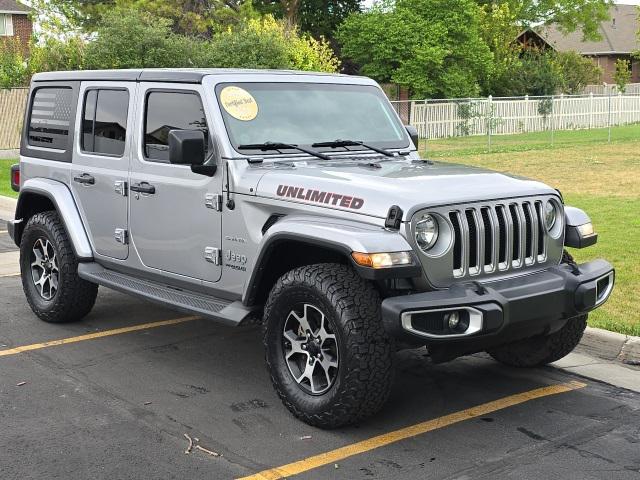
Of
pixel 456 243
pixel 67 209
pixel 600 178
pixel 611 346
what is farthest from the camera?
pixel 600 178

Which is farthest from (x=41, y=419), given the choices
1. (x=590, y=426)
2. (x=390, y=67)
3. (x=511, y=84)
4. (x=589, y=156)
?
(x=511, y=84)

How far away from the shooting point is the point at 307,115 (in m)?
5.93

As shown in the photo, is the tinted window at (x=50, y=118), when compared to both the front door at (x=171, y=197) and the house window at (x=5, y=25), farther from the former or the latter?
the house window at (x=5, y=25)

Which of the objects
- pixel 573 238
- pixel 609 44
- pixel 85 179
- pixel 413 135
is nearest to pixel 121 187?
pixel 85 179

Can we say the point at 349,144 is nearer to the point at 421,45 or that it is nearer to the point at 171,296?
the point at 171,296

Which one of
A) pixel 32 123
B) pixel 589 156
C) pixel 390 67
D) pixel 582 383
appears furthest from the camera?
pixel 390 67

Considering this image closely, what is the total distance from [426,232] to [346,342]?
0.72m

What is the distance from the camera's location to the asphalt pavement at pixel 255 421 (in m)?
4.36

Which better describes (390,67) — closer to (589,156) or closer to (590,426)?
(589,156)

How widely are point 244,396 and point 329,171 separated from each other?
1485mm

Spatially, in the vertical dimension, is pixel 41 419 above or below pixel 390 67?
below

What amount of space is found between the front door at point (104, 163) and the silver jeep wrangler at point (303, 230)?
2cm

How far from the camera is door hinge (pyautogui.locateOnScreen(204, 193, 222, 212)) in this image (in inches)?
214

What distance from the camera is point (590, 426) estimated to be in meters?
4.89
